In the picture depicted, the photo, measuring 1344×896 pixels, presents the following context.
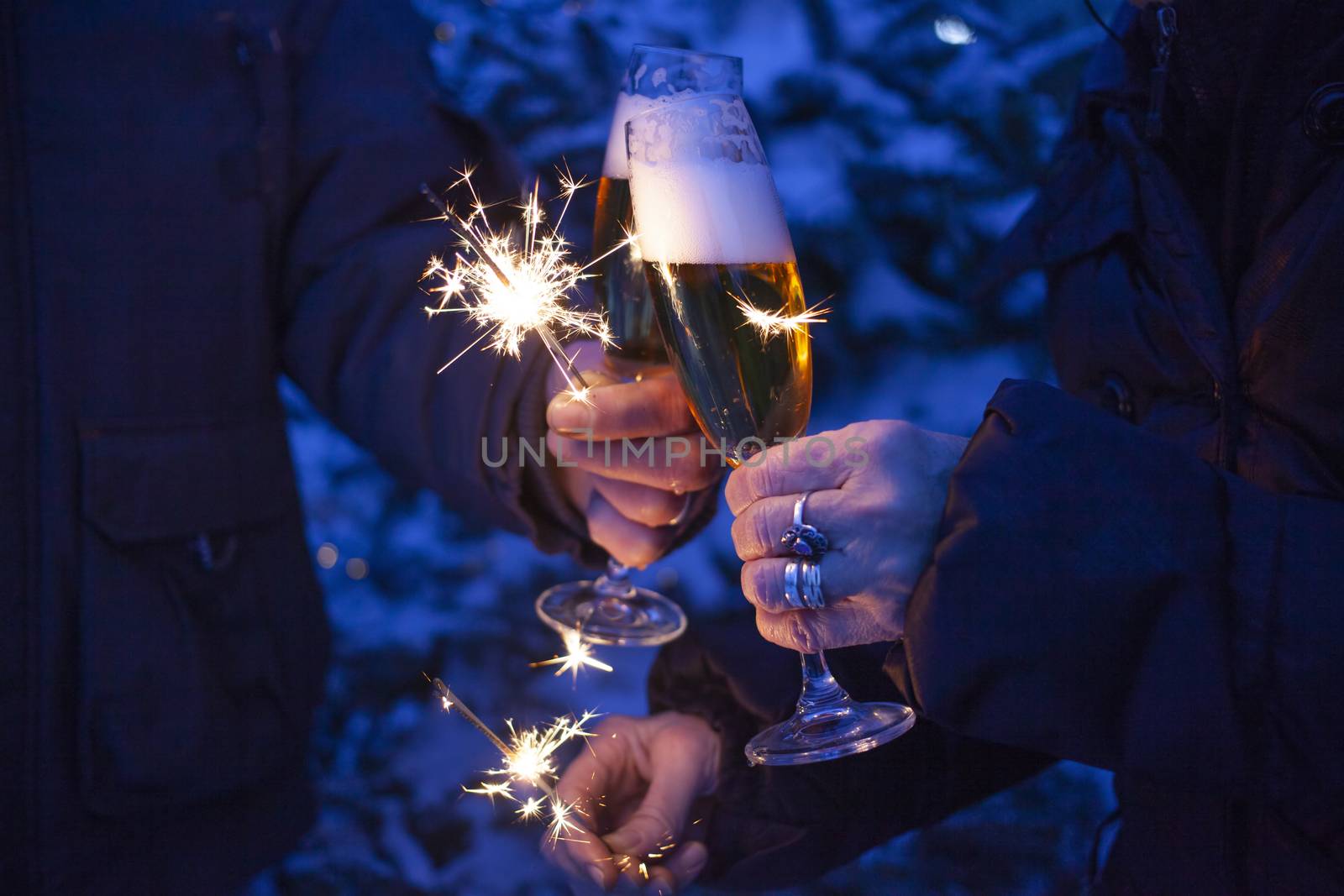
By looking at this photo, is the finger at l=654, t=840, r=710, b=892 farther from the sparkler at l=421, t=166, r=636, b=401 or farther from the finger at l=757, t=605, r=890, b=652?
the sparkler at l=421, t=166, r=636, b=401

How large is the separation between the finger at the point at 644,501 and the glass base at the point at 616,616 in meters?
0.14

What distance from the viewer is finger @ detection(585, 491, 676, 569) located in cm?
119

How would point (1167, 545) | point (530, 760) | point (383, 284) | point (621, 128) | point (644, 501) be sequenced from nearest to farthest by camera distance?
point (1167, 545) → point (530, 760) → point (621, 128) → point (644, 501) → point (383, 284)

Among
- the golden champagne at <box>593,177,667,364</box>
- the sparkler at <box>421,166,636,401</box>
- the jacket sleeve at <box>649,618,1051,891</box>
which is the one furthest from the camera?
the golden champagne at <box>593,177,667,364</box>

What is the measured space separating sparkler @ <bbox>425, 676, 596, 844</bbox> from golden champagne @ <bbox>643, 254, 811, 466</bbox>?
39 cm

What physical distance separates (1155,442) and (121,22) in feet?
4.38

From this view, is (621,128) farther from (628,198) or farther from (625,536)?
(625,536)

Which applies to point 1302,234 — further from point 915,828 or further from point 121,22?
point 121,22

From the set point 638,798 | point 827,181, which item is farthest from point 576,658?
point 827,181

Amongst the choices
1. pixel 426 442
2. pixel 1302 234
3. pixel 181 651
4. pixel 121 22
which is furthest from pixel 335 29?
pixel 1302 234

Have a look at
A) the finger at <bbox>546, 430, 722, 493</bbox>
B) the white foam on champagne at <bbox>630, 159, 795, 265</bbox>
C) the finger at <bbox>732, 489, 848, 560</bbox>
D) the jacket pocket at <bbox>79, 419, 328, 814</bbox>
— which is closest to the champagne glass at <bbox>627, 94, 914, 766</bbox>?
the white foam on champagne at <bbox>630, 159, 795, 265</bbox>

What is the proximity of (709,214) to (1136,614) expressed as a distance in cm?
51

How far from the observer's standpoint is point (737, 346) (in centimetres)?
80

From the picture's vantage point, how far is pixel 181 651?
111 cm
